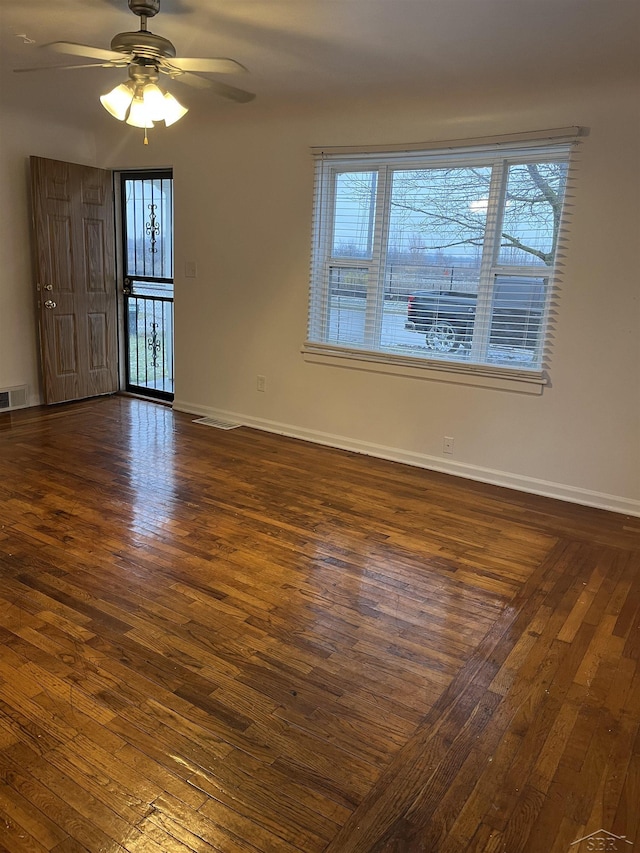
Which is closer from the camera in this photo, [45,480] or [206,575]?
[206,575]

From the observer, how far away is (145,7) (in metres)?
2.59

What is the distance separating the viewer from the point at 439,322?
418cm

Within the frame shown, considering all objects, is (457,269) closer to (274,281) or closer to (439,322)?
(439,322)

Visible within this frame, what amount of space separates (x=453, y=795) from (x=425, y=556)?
1415 millimetres

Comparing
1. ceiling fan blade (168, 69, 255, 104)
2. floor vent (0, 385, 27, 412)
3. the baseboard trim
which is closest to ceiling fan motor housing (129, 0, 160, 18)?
→ ceiling fan blade (168, 69, 255, 104)

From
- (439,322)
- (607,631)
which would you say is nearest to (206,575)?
(607,631)

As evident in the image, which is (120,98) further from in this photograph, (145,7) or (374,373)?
(374,373)

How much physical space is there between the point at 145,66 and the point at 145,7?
0.22 m

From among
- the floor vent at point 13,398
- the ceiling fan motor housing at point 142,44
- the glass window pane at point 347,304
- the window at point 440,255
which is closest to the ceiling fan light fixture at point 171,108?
the ceiling fan motor housing at point 142,44

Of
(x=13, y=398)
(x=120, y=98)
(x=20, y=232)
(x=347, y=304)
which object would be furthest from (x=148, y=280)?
(x=120, y=98)

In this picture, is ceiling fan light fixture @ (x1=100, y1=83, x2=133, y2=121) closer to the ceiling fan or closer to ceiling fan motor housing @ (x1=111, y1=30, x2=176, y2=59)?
the ceiling fan

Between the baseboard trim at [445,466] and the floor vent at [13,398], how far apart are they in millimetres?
1320

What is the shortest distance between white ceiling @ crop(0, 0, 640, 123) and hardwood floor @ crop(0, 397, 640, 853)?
7.77 ft

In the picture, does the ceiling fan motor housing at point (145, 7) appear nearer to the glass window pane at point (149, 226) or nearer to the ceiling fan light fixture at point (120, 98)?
the ceiling fan light fixture at point (120, 98)
